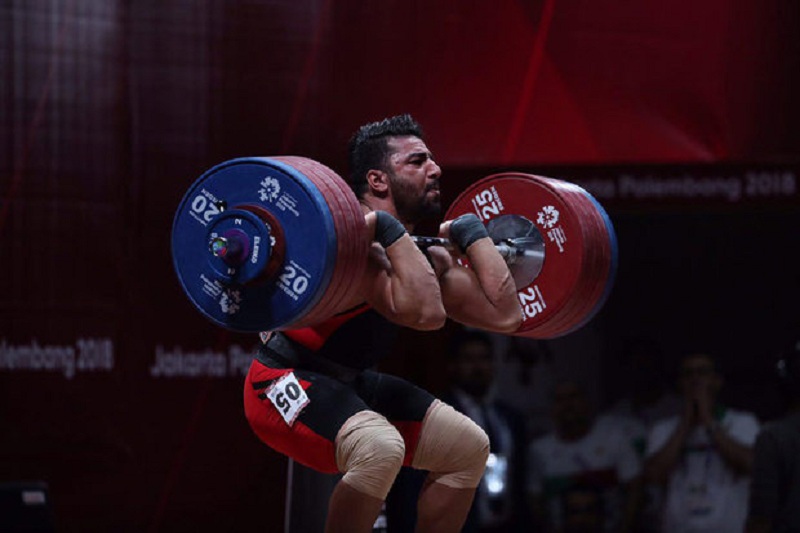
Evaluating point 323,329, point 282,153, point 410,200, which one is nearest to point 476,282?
point 410,200

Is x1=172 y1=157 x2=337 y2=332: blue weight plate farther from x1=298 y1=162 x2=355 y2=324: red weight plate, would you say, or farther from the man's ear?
the man's ear

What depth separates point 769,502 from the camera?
6.33 meters

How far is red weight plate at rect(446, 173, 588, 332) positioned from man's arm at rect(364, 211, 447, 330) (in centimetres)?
85

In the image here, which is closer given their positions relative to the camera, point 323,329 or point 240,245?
point 240,245

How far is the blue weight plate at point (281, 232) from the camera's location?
13.0 feet

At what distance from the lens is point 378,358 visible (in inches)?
179

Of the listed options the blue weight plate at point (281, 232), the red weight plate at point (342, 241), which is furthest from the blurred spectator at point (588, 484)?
the blue weight plate at point (281, 232)

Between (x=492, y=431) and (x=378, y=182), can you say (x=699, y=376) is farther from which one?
(x=378, y=182)

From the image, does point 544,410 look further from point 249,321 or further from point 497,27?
point 249,321

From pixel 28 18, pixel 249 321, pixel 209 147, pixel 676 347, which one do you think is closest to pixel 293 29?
pixel 209 147

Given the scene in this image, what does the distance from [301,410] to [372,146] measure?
1066 mm

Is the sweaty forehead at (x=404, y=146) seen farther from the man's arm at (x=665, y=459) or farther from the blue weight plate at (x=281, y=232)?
the man's arm at (x=665, y=459)

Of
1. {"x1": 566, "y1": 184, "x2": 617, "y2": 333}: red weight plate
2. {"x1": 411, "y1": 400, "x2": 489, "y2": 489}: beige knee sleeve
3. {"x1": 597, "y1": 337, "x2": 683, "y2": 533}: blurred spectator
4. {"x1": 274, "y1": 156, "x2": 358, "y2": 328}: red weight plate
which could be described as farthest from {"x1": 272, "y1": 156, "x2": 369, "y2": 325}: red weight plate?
{"x1": 597, "y1": 337, "x2": 683, "y2": 533}: blurred spectator

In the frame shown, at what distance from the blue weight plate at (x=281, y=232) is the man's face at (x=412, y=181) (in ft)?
2.18
